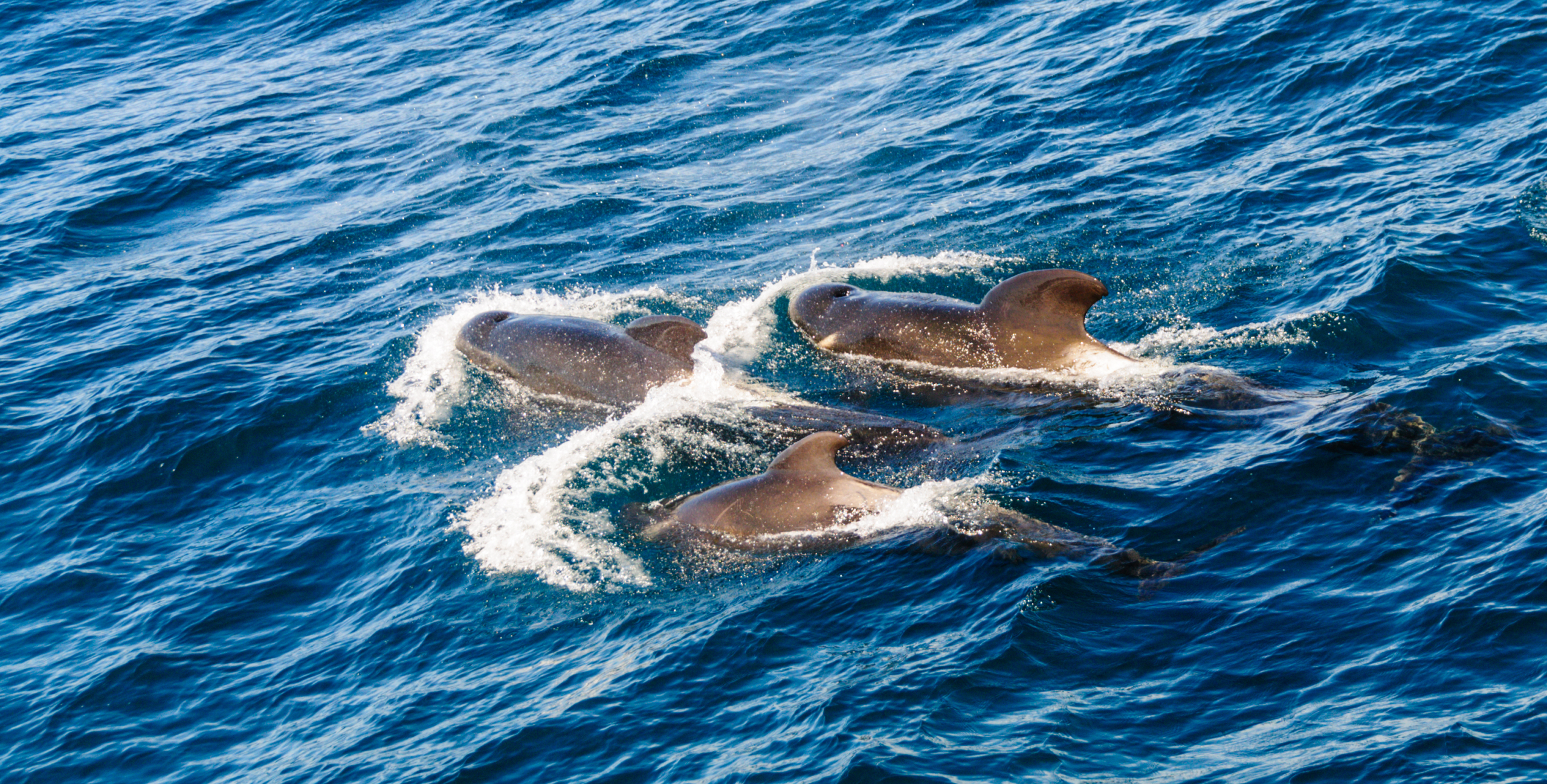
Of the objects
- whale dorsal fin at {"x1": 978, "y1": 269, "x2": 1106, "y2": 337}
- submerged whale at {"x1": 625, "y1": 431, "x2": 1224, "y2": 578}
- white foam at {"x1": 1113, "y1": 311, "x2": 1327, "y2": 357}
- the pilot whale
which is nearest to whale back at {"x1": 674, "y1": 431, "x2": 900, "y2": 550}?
submerged whale at {"x1": 625, "y1": 431, "x2": 1224, "y2": 578}

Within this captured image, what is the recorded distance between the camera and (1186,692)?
358 inches

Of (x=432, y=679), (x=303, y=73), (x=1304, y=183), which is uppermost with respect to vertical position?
(x=303, y=73)

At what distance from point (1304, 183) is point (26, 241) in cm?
2267

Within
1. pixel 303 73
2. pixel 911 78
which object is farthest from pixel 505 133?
pixel 303 73

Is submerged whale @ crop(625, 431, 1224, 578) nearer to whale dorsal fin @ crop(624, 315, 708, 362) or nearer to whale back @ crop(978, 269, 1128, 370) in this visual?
whale back @ crop(978, 269, 1128, 370)

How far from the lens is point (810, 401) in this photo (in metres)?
15.2

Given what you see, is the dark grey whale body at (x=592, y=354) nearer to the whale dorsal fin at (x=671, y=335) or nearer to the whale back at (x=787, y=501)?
the whale dorsal fin at (x=671, y=335)

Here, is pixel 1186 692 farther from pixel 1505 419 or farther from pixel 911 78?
pixel 911 78

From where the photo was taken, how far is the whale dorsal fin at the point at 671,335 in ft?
51.7

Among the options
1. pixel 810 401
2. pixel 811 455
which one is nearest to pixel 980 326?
pixel 810 401

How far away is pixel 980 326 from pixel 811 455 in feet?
11.3

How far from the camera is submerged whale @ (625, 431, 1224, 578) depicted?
11.7 metres

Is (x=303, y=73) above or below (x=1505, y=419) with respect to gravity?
above

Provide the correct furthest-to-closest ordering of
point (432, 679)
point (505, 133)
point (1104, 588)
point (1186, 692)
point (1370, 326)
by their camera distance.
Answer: point (505, 133), point (1370, 326), point (432, 679), point (1104, 588), point (1186, 692)
